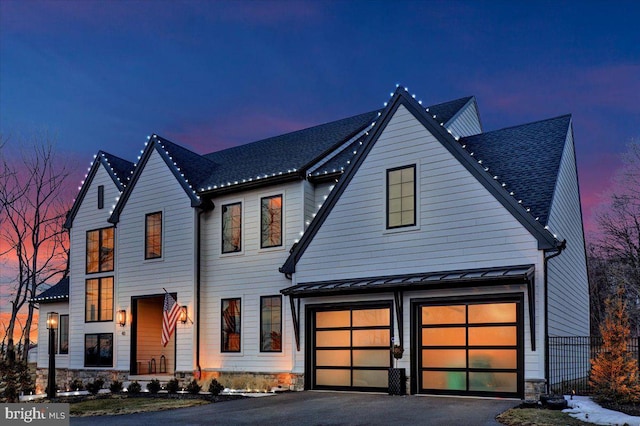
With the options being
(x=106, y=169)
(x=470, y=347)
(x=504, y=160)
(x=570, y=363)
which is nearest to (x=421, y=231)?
(x=470, y=347)

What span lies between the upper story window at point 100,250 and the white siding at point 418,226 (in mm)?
9907

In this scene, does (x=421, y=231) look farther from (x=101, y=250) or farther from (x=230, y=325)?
(x=101, y=250)

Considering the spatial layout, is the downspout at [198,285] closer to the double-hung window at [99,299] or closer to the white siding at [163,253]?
the white siding at [163,253]

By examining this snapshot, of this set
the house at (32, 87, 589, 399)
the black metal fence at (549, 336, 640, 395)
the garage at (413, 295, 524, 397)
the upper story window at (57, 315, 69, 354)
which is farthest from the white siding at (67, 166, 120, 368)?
the black metal fence at (549, 336, 640, 395)

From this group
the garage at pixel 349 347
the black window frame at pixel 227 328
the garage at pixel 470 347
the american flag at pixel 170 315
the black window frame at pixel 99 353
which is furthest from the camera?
the black window frame at pixel 99 353

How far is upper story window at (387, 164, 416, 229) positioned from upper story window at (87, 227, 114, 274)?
12772 mm

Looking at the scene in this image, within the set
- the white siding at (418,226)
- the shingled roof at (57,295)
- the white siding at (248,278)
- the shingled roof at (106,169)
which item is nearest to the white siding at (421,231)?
the white siding at (418,226)

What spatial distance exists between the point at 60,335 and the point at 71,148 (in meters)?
12.6

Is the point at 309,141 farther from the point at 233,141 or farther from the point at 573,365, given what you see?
the point at 233,141

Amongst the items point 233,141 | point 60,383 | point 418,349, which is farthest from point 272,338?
point 233,141

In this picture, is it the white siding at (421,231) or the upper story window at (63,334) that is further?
the upper story window at (63,334)

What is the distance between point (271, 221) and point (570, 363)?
9903 mm

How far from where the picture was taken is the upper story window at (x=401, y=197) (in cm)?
1727

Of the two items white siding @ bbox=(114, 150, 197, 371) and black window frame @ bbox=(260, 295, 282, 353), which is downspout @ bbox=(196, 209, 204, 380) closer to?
white siding @ bbox=(114, 150, 197, 371)
